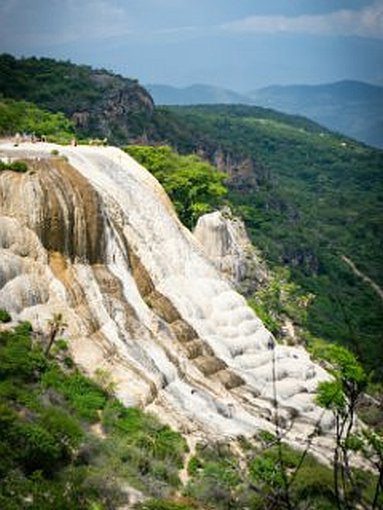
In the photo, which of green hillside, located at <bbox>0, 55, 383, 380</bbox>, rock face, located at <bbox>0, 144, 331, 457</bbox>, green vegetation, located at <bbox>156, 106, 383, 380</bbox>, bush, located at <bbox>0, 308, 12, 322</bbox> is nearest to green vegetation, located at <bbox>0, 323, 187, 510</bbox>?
bush, located at <bbox>0, 308, 12, 322</bbox>

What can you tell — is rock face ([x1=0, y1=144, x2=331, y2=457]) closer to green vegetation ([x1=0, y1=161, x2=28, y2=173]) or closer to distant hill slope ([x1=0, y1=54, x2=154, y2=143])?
green vegetation ([x1=0, y1=161, x2=28, y2=173])

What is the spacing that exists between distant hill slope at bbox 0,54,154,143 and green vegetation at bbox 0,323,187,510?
86.0 metres

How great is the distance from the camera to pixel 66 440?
1077 inches

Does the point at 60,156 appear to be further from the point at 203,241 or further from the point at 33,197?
the point at 203,241

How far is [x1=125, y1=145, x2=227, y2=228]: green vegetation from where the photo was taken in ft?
205

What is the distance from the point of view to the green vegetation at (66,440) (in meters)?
24.6

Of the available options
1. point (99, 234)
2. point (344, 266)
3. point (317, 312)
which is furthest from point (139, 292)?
point (344, 266)

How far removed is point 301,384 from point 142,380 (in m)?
10.8

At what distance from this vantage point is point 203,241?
55.2 m

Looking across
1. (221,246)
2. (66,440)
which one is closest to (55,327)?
(66,440)

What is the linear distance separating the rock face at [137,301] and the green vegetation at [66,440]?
1546 millimetres

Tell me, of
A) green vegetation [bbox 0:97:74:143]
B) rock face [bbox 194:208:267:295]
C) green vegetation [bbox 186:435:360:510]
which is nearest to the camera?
green vegetation [bbox 186:435:360:510]

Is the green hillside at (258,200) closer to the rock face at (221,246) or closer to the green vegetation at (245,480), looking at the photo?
the rock face at (221,246)

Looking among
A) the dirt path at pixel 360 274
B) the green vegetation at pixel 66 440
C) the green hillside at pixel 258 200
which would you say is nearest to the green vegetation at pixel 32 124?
the green vegetation at pixel 66 440
